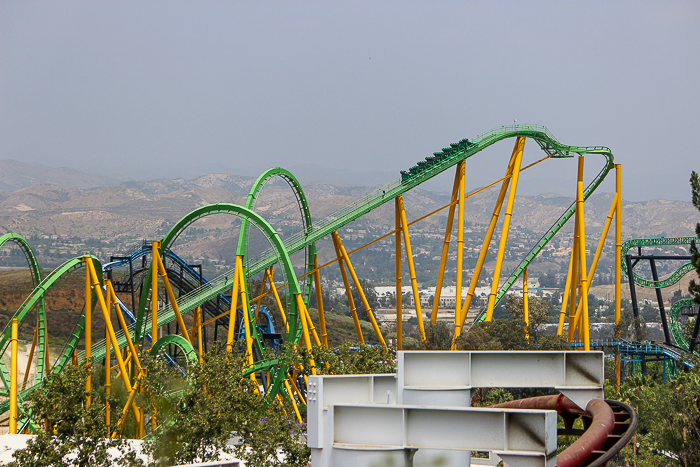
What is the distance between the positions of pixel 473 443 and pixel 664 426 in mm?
9588

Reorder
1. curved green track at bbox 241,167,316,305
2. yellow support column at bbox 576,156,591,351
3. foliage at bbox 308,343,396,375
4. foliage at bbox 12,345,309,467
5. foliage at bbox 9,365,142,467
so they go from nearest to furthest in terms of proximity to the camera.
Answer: foliage at bbox 9,365,142,467 → foliage at bbox 12,345,309,467 → foliage at bbox 308,343,396,375 → curved green track at bbox 241,167,316,305 → yellow support column at bbox 576,156,591,351

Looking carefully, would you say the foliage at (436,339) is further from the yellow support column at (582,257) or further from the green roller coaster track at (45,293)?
the green roller coaster track at (45,293)

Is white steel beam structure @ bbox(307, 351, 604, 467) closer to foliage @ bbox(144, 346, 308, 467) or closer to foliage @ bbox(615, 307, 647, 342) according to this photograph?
foliage @ bbox(144, 346, 308, 467)

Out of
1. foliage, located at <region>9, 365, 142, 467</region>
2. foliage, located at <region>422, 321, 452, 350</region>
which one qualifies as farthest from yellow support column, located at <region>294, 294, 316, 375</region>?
foliage, located at <region>422, 321, 452, 350</region>

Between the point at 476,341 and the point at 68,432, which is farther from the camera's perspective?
the point at 476,341

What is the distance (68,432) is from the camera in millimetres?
11344

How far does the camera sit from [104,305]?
19500 mm

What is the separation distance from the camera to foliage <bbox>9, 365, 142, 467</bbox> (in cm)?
1079

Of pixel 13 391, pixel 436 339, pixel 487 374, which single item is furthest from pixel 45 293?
pixel 487 374

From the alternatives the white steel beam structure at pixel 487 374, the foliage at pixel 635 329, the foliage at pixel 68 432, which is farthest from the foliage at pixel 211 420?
the foliage at pixel 635 329

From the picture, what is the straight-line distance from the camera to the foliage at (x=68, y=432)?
1079cm

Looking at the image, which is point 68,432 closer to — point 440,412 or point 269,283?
point 440,412

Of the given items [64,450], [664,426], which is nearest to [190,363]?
[64,450]

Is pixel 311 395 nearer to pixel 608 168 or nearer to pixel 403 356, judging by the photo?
pixel 403 356
